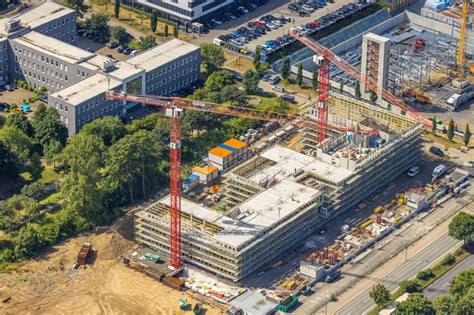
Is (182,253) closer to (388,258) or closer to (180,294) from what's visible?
(180,294)

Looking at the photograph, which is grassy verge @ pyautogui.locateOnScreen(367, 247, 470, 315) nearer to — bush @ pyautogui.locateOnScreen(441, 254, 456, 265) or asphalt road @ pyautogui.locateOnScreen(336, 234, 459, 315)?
bush @ pyautogui.locateOnScreen(441, 254, 456, 265)

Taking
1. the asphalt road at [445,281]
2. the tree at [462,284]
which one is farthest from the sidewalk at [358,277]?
the tree at [462,284]

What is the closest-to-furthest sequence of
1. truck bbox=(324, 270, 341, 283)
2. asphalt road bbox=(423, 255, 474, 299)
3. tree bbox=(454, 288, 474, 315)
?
tree bbox=(454, 288, 474, 315)
asphalt road bbox=(423, 255, 474, 299)
truck bbox=(324, 270, 341, 283)

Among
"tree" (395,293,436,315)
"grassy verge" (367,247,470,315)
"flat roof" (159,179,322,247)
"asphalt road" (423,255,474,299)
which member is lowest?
"asphalt road" (423,255,474,299)

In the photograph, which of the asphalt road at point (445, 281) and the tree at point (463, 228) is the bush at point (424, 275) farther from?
the tree at point (463, 228)

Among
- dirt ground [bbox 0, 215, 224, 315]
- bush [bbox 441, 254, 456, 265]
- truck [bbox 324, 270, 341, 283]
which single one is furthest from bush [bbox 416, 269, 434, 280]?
dirt ground [bbox 0, 215, 224, 315]
